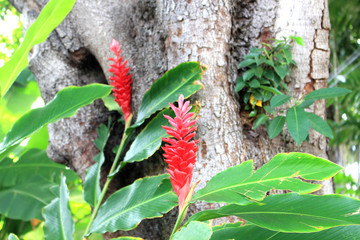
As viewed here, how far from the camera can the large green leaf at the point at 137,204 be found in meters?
1.04

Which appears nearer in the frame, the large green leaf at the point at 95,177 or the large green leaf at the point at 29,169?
the large green leaf at the point at 95,177

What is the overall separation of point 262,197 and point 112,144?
89 centimetres

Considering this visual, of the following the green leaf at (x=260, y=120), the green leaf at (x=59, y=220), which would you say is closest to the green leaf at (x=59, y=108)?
the green leaf at (x=59, y=220)

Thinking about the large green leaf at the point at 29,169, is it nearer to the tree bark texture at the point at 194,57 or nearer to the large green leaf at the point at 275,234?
the tree bark texture at the point at 194,57

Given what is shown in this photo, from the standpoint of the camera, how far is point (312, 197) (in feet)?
2.49

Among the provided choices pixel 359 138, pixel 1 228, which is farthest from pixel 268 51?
pixel 359 138

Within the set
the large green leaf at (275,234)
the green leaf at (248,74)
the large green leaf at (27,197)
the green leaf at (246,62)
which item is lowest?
the large green leaf at (27,197)

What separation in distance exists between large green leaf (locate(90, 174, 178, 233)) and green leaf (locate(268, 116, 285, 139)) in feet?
1.33

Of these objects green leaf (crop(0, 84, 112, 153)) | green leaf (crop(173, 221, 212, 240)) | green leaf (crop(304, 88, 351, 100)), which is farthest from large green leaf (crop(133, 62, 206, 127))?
green leaf (crop(173, 221, 212, 240))

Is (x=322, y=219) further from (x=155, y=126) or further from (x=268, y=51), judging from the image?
(x=268, y=51)

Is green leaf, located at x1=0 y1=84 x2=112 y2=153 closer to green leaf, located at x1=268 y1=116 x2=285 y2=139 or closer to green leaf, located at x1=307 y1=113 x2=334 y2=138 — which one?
green leaf, located at x1=268 y1=116 x2=285 y2=139

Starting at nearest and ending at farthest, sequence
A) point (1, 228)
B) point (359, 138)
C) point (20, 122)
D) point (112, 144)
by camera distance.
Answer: point (20, 122) → point (112, 144) → point (1, 228) → point (359, 138)

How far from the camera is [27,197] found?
5.59 ft

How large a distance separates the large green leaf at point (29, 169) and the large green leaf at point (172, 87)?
71cm
